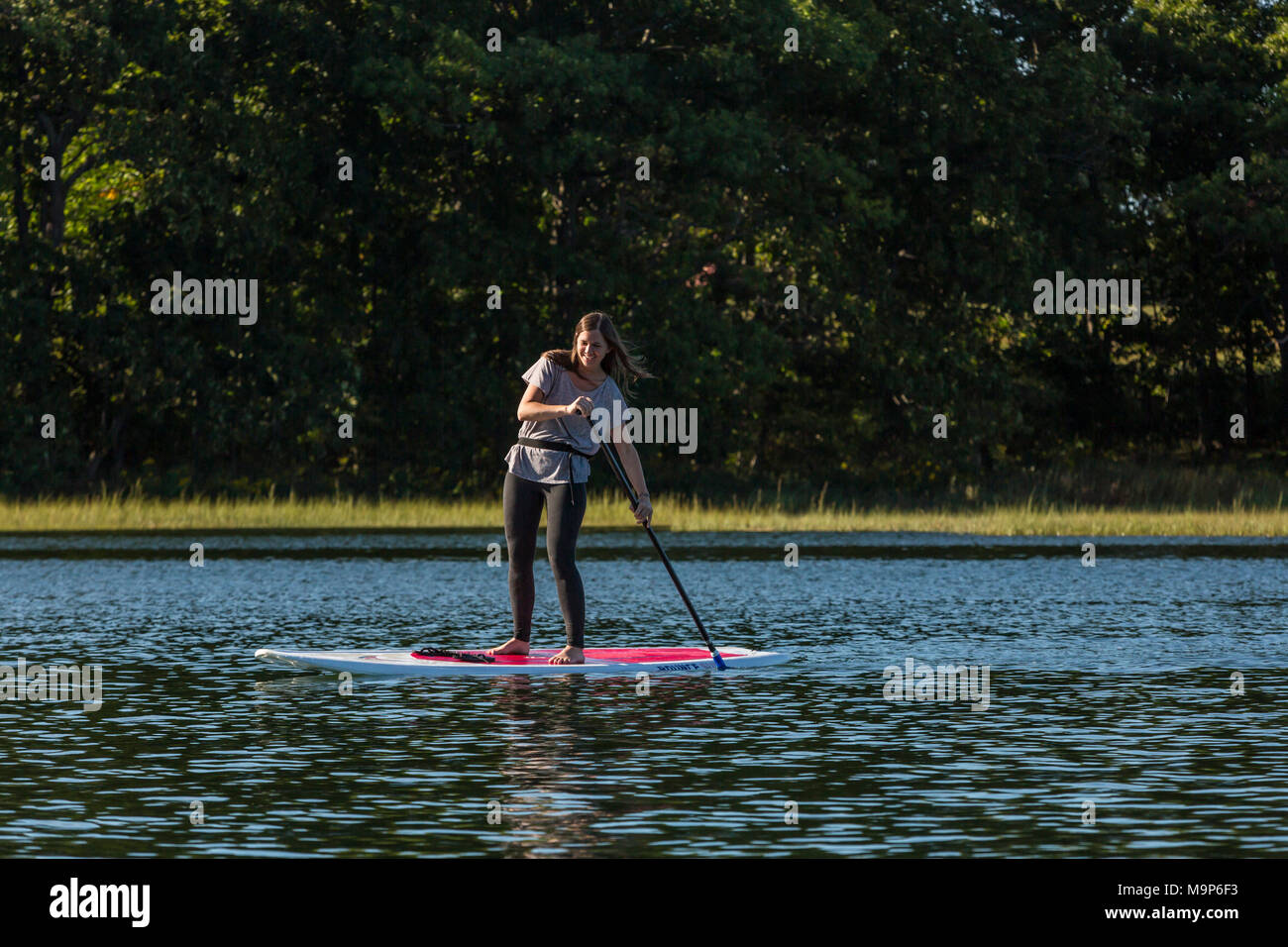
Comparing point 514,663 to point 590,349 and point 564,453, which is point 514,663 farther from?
point 590,349

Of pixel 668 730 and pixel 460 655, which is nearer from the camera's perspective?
pixel 668 730

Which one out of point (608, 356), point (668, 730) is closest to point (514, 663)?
point (608, 356)

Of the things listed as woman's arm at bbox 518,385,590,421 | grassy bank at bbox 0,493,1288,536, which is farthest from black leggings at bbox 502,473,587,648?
grassy bank at bbox 0,493,1288,536

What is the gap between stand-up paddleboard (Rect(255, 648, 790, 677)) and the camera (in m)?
15.4

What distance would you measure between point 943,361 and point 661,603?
2459 centimetres

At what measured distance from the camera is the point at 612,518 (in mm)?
37656

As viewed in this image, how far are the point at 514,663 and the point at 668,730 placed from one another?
290 cm

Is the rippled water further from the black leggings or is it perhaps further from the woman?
the woman

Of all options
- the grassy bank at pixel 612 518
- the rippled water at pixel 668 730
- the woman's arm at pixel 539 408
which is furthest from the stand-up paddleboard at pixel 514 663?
the grassy bank at pixel 612 518

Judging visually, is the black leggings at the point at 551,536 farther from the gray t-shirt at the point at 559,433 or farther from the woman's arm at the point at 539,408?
the woman's arm at the point at 539,408

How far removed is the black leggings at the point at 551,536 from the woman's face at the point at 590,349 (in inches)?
31.5

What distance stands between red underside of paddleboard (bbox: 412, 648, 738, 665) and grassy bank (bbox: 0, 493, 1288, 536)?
Result: 1987cm

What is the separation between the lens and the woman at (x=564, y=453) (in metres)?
15.3
